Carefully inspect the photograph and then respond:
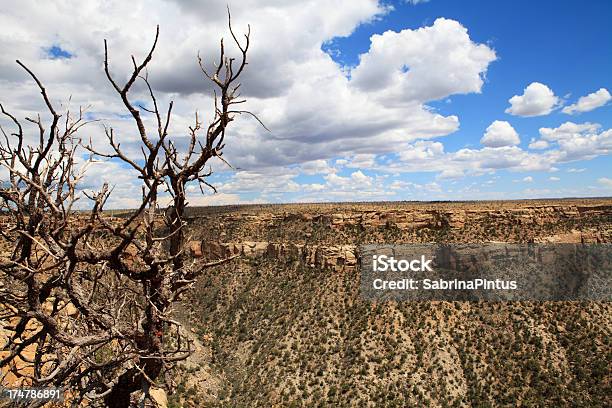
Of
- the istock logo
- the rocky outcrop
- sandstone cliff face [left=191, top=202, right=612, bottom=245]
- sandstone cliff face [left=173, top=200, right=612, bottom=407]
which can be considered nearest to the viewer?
sandstone cliff face [left=173, top=200, right=612, bottom=407]

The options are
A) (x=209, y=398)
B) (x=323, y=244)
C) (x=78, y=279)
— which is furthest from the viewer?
(x=323, y=244)

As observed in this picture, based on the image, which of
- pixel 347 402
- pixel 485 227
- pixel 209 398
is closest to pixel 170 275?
pixel 347 402

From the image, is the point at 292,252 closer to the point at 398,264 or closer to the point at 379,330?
the point at 398,264

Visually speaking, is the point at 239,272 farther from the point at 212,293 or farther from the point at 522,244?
the point at 522,244

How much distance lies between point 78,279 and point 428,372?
1227 inches

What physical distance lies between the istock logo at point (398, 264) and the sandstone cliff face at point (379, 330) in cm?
266

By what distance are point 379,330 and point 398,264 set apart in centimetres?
924

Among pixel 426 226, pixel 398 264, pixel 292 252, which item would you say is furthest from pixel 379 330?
pixel 426 226

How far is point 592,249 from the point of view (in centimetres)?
4419
